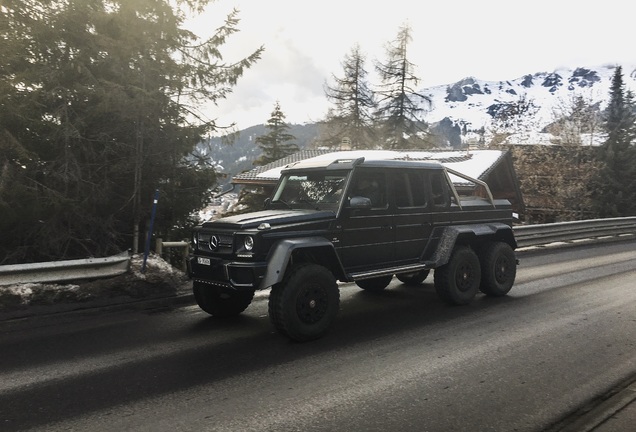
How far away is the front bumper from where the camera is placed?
555cm

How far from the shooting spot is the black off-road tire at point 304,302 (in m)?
5.57

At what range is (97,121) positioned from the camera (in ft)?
34.6

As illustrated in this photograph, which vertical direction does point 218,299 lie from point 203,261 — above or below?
below

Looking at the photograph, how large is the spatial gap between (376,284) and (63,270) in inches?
207

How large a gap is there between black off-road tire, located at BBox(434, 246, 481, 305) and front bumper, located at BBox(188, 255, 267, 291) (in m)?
3.21

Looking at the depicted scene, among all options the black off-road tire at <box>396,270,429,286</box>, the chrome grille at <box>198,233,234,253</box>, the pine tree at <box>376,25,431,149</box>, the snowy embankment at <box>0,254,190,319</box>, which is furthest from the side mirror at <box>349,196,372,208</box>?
the pine tree at <box>376,25,431,149</box>

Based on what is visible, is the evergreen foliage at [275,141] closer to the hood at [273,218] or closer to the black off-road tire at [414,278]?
the black off-road tire at [414,278]

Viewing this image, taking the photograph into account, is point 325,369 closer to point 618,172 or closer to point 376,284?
point 376,284

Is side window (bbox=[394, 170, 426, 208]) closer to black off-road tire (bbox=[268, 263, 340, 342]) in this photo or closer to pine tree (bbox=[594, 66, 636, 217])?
black off-road tire (bbox=[268, 263, 340, 342])

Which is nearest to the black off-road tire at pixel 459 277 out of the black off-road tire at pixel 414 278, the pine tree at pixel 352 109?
the black off-road tire at pixel 414 278

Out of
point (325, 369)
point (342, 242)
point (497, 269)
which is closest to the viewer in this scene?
point (325, 369)

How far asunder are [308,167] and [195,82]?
5911 millimetres

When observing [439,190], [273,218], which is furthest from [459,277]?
[273,218]

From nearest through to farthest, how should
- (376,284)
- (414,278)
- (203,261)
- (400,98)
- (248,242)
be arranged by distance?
(248,242) < (203,261) < (376,284) < (414,278) < (400,98)
